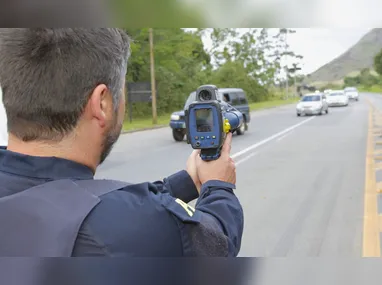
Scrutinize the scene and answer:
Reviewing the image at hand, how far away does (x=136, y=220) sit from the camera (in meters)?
0.77

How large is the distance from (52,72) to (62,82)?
2cm

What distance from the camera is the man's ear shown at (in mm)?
811

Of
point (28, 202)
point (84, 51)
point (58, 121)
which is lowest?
point (28, 202)

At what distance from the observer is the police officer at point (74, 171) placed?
29.0 inches

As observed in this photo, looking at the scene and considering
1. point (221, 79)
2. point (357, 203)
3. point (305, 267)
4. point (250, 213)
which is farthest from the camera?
point (357, 203)

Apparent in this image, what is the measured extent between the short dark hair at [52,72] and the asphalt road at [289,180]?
1.11ft

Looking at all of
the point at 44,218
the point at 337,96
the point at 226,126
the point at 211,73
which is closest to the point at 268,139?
the point at 337,96

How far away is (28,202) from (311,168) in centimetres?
665

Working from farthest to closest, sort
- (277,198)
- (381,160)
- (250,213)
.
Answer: (381,160) → (277,198) → (250,213)

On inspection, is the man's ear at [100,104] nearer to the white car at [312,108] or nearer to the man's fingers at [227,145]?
the man's fingers at [227,145]

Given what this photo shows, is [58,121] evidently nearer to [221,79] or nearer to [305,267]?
[305,267]

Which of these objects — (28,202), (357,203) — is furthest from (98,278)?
(357,203)

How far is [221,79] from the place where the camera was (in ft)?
8.51

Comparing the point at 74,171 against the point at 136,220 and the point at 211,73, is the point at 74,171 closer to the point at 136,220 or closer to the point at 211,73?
the point at 136,220
